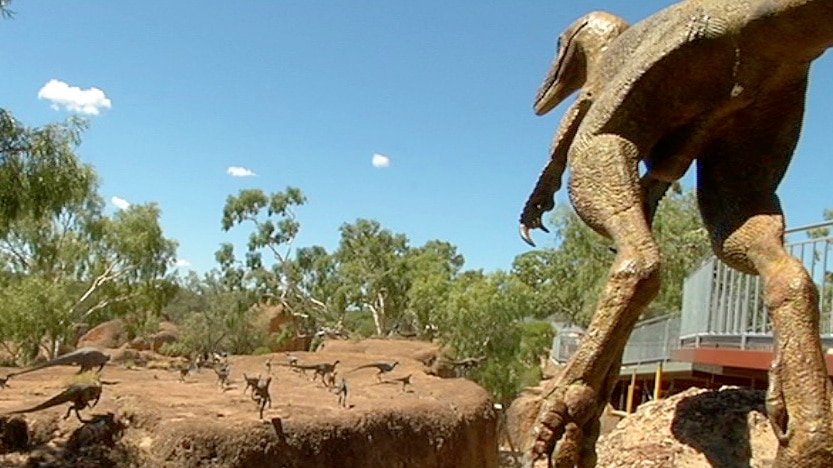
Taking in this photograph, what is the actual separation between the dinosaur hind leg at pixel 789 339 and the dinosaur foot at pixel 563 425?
1.63ft

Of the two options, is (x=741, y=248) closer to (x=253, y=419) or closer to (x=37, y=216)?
(x=253, y=419)

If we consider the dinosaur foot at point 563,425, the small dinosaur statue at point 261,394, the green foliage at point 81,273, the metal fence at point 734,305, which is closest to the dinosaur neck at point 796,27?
the dinosaur foot at point 563,425

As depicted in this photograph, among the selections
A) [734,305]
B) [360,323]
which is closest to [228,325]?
[360,323]

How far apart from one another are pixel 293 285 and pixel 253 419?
3028 cm

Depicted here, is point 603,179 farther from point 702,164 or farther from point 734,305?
point 734,305

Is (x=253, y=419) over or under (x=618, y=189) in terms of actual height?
under

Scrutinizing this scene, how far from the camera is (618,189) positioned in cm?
273

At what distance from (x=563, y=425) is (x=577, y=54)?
170 cm

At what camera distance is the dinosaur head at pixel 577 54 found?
3420 mm

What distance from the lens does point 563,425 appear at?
2490mm

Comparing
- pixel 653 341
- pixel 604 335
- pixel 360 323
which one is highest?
pixel 360 323

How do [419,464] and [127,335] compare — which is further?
[127,335]

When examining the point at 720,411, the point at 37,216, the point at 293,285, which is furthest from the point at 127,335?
the point at 720,411

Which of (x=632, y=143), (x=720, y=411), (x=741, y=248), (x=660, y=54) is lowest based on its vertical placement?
(x=720, y=411)
